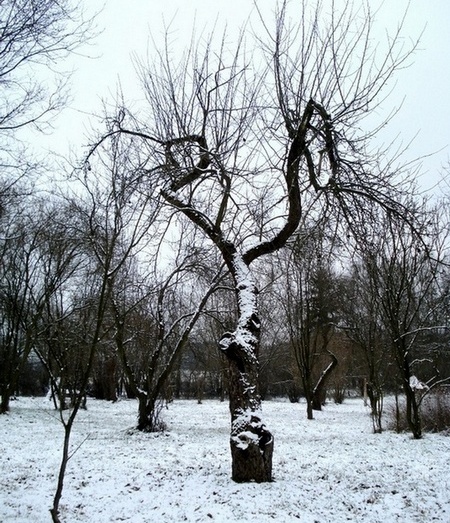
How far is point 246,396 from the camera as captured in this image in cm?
589

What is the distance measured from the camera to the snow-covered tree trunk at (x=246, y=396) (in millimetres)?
5578

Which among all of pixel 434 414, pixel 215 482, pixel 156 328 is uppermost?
pixel 156 328

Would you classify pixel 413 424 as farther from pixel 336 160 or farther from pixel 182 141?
pixel 182 141

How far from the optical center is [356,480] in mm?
6043

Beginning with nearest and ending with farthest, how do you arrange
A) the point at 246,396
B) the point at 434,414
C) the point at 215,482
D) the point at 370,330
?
1. the point at 215,482
2. the point at 246,396
3. the point at 434,414
4. the point at 370,330

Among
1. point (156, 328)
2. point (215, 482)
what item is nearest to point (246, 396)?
point (215, 482)

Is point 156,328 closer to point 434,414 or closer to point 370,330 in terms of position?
point 370,330

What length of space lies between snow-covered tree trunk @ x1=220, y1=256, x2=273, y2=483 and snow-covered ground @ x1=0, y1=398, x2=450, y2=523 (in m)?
0.26

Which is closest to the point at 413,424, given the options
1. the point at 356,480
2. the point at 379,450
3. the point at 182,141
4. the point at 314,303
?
the point at 379,450

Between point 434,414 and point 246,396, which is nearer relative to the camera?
point 246,396

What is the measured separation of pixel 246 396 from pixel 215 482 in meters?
1.27

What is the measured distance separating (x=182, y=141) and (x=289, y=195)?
75.2 inches

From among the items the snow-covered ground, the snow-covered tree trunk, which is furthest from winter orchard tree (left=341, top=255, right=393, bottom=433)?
the snow-covered tree trunk

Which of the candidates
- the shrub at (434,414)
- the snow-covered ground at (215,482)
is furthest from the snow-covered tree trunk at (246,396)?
the shrub at (434,414)
